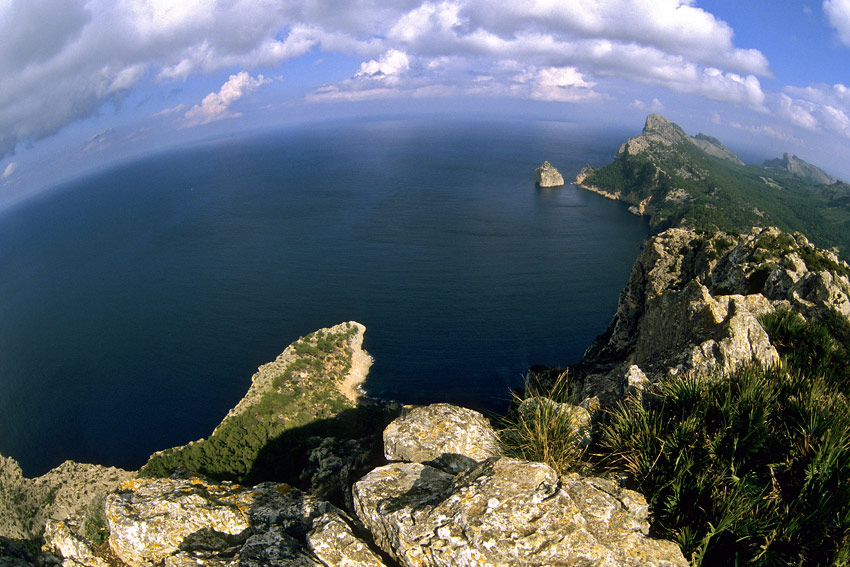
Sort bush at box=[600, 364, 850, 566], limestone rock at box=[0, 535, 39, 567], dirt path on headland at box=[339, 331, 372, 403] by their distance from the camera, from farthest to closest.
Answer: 1. dirt path on headland at box=[339, 331, 372, 403]
2. limestone rock at box=[0, 535, 39, 567]
3. bush at box=[600, 364, 850, 566]

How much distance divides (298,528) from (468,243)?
92994 mm

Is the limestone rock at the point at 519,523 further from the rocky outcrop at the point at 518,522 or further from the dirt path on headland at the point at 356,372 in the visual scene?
the dirt path on headland at the point at 356,372

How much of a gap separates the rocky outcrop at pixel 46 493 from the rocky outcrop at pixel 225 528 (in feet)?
77.2

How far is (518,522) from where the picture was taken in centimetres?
459

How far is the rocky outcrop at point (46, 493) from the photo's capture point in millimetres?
24844

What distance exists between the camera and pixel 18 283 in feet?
352

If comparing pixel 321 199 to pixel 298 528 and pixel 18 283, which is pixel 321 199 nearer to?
pixel 18 283

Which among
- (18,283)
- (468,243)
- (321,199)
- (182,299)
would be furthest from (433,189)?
(18,283)

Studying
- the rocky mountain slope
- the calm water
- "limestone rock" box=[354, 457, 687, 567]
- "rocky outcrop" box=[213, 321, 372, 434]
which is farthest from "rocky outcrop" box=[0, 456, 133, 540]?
the rocky mountain slope

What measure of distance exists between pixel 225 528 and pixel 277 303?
72047 mm

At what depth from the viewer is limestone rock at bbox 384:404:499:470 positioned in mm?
7004

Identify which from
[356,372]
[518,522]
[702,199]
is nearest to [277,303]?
[356,372]

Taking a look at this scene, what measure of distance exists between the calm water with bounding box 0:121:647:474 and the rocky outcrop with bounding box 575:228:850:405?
33.0 ft

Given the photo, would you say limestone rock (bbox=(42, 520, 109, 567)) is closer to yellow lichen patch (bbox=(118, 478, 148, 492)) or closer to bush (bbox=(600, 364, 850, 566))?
yellow lichen patch (bbox=(118, 478, 148, 492))
